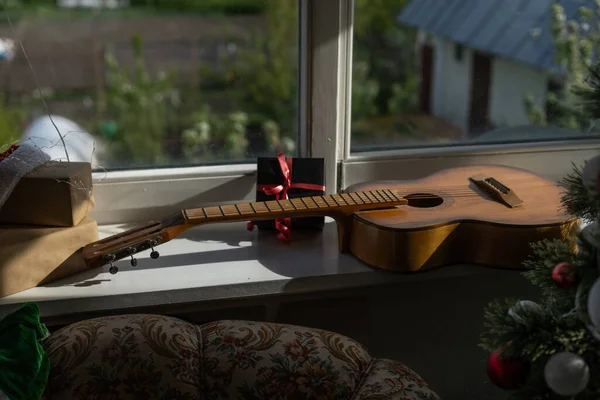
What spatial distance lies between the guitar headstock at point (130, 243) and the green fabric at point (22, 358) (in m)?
0.17

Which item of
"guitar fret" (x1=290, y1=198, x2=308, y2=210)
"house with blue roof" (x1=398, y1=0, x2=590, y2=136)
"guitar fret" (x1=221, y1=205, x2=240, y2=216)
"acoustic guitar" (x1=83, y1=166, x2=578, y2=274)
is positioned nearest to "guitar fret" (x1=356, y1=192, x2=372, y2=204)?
"acoustic guitar" (x1=83, y1=166, x2=578, y2=274)

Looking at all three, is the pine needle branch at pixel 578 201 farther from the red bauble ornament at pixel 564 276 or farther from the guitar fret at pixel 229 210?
the guitar fret at pixel 229 210

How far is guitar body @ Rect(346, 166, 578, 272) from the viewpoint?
4.30ft

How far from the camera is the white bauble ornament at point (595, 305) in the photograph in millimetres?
913

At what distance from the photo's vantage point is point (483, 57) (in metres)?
1.65

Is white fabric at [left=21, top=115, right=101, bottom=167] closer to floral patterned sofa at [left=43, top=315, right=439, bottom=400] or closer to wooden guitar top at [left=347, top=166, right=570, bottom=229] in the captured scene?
floral patterned sofa at [left=43, top=315, right=439, bottom=400]

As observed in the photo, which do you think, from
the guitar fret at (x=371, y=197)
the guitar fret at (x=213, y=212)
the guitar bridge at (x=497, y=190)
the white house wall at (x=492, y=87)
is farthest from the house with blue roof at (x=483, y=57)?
the guitar fret at (x=213, y=212)

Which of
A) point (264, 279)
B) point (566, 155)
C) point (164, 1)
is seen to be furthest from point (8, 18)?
point (566, 155)

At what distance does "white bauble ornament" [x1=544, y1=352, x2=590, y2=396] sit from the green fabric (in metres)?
0.69

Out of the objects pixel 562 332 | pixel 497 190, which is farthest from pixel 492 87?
pixel 562 332

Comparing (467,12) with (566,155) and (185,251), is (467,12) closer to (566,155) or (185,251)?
(566,155)

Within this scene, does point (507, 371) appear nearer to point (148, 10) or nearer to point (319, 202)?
point (319, 202)

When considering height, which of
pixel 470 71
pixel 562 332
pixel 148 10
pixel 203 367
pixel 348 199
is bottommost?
pixel 203 367

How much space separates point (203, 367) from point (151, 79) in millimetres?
608
